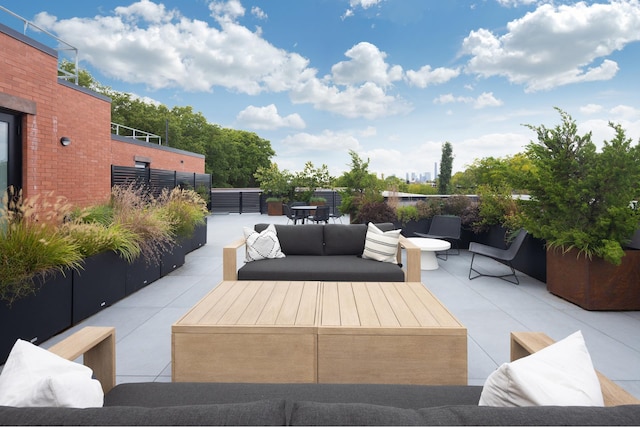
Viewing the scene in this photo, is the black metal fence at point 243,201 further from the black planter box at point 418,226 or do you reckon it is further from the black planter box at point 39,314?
the black planter box at point 39,314

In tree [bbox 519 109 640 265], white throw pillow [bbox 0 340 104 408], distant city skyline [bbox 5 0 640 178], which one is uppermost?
distant city skyline [bbox 5 0 640 178]

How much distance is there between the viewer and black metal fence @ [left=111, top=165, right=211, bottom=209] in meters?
11.1

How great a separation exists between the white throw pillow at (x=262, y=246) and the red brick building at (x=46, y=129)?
3.88m

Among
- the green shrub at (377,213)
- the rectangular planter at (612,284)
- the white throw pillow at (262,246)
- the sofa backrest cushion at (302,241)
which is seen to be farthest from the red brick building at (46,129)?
the rectangular planter at (612,284)

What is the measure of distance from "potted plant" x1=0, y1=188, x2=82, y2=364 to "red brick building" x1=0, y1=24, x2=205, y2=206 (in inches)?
122

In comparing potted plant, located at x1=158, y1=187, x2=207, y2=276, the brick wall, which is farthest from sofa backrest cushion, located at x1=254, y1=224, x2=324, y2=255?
the brick wall

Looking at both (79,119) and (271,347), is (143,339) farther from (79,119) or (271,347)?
(79,119)

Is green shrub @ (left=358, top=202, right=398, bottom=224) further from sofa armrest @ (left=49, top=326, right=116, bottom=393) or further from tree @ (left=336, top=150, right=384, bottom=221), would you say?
sofa armrest @ (left=49, top=326, right=116, bottom=393)

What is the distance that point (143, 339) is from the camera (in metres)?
3.22

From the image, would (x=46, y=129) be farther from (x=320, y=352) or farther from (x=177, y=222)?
(x=320, y=352)

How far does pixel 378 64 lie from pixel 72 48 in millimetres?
12314

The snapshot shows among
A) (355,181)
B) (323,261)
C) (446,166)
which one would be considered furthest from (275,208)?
(446,166)

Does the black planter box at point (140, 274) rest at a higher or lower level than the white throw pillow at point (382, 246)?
lower

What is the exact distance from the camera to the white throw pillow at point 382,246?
4285 mm
